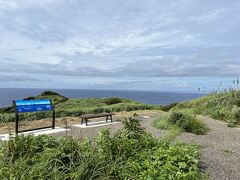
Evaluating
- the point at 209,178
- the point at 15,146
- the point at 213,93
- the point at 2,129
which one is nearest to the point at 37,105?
the point at 2,129

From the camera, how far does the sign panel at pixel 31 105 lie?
8555 millimetres

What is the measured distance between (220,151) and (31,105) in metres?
5.90

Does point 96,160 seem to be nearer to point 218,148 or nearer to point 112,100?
point 218,148

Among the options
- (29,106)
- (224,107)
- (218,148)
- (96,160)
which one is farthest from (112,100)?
(96,160)

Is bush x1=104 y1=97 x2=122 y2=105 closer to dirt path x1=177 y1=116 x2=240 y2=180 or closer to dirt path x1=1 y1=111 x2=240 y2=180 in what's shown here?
dirt path x1=1 y1=111 x2=240 y2=180

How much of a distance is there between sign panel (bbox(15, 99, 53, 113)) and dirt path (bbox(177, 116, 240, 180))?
4.64 meters

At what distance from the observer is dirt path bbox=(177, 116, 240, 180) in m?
4.77

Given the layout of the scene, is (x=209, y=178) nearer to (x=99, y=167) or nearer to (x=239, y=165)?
(x=239, y=165)

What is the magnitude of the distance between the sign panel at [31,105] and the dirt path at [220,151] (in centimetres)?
464

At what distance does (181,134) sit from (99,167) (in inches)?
181

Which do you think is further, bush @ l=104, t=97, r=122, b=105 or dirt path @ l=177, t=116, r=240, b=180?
bush @ l=104, t=97, r=122, b=105

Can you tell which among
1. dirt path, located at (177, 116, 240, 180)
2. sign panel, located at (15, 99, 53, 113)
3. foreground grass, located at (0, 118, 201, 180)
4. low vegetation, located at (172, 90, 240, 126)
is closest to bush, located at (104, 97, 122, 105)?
low vegetation, located at (172, 90, 240, 126)

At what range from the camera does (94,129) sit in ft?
30.6

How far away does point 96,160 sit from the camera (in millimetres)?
4160
